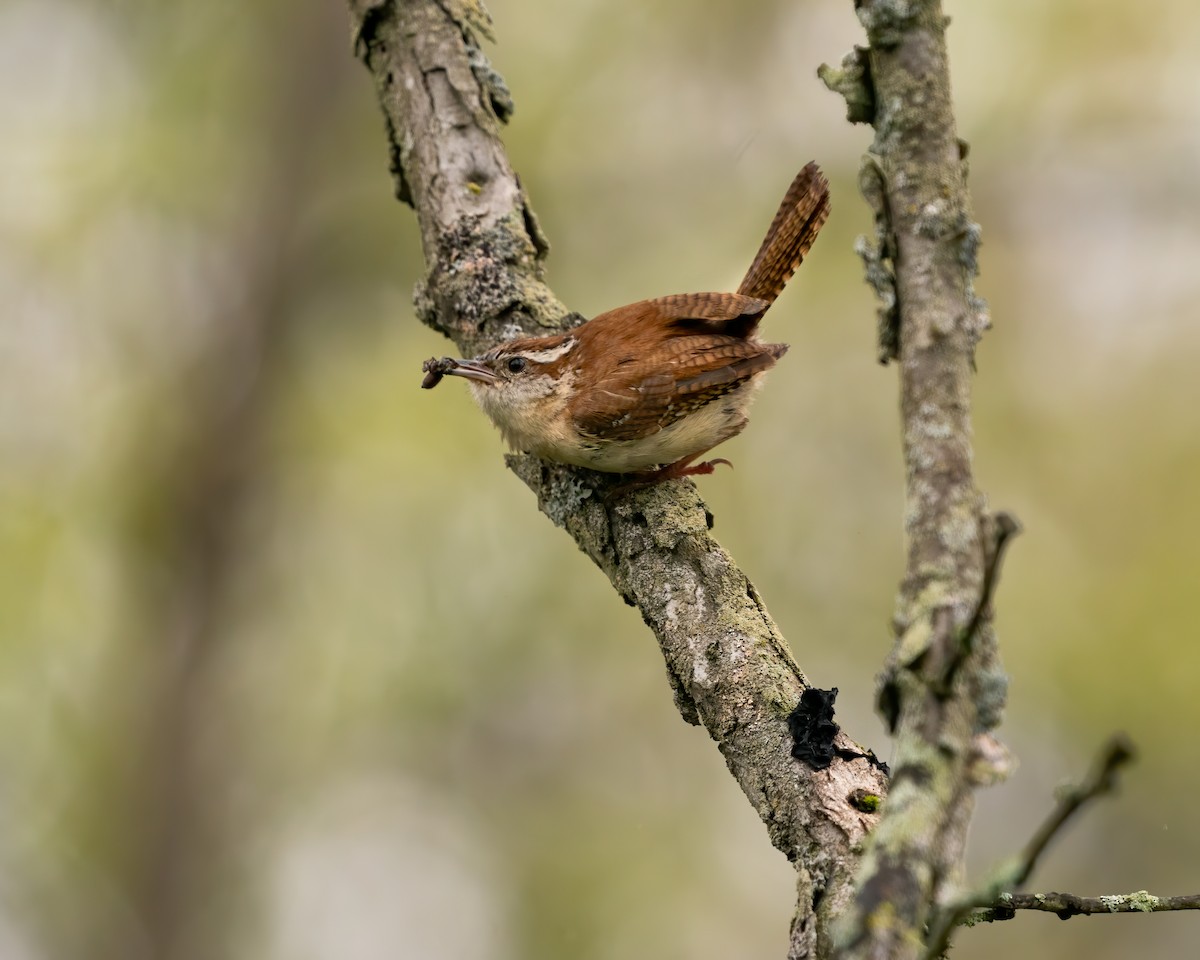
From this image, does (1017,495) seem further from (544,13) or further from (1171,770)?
(544,13)

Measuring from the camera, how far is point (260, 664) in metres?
7.78

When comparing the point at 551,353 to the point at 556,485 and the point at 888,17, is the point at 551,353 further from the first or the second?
the point at 888,17

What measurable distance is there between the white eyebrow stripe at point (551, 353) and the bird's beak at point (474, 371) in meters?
0.16

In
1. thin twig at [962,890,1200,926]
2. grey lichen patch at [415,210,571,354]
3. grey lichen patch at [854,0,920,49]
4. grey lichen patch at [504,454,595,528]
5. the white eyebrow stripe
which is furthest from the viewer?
grey lichen patch at [415,210,571,354]

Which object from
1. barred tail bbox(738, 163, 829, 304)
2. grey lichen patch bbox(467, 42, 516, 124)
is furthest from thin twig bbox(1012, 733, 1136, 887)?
grey lichen patch bbox(467, 42, 516, 124)

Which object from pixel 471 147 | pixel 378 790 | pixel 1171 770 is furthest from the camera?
pixel 378 790

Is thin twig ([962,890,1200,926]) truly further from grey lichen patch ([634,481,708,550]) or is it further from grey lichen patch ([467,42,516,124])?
grey lichen patch ([467,42,516,124])

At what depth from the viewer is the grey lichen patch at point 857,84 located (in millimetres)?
1838

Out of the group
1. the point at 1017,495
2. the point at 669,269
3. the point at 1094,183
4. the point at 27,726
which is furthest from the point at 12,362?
the point at 1094,183

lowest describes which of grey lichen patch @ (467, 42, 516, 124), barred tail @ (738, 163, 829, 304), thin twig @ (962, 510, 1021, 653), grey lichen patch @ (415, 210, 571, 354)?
thin twig @ (962, 510, 1021, 653)

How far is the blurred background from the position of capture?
6.74 m

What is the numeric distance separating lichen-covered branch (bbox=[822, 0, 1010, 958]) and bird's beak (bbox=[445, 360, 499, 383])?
7.04 feet

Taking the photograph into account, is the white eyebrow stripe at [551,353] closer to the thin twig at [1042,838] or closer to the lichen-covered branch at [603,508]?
the lichen-covered branch at [603,508]

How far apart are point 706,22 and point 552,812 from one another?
5.52 m
